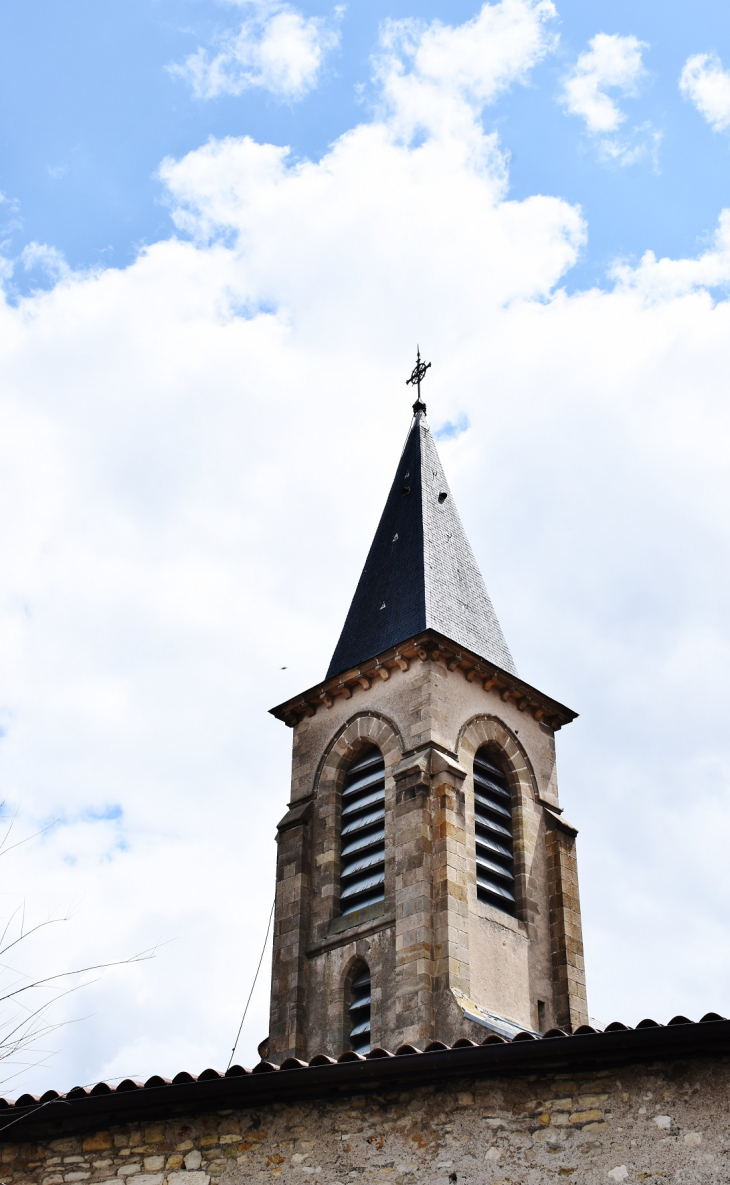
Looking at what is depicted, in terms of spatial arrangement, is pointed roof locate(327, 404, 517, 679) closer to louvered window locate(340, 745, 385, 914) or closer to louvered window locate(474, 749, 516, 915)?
louvered window locate(340, 745, 385, 914)

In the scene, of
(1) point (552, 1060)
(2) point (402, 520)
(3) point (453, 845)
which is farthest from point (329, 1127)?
(2) point (402, 520)

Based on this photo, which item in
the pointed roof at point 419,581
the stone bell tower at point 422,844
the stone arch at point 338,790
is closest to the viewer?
the stone bell tower at point 422,844

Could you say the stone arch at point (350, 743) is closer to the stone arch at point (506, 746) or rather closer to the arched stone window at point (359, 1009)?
the stone arch at point (506, 746)

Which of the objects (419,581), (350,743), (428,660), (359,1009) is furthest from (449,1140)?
(419,581)

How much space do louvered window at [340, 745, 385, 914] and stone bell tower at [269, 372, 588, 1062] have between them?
1.0 inches

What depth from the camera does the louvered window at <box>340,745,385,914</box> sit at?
17.6 meters

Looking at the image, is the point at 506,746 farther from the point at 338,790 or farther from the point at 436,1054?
the point at 436,1054

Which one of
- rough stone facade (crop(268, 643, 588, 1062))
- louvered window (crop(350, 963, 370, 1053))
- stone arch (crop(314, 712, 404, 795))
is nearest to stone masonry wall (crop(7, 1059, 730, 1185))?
rough stone facade (crop(268, 643, 588, 1062))

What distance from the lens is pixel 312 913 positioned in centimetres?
1800

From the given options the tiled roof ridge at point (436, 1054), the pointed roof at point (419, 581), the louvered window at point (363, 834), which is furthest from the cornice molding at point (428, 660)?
the tiled roof ridge at point (436, 1054)

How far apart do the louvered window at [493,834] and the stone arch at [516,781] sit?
0.34 ft

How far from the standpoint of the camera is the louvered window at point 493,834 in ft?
57.6

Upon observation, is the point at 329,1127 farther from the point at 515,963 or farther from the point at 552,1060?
the point at 515,963

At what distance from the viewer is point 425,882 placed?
16.5 m
